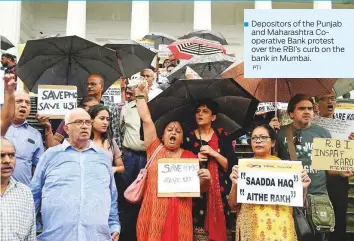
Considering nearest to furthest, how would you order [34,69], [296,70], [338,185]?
[296,70] → [338,185] → [34,69]

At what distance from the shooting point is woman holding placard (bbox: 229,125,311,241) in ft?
18.0

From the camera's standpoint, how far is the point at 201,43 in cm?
1466

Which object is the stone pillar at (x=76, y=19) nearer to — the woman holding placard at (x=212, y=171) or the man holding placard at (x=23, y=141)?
the man holding placard at (x=23, y=141)

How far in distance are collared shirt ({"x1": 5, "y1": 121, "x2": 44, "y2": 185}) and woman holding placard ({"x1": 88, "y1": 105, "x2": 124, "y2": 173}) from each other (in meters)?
0.72

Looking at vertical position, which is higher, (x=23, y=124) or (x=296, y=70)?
(x=296, y=70)

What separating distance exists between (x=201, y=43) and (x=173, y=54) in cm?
91

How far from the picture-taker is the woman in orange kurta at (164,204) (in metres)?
5.78

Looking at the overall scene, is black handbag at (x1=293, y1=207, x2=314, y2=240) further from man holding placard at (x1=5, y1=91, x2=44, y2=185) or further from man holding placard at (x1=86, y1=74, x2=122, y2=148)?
man holding placard at (x1=5, y1=91, x2=44, y2=185)

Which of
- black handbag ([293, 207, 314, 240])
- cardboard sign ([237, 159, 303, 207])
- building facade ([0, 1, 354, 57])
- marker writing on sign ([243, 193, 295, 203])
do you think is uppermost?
building facade ([0, 1, 354, 57])

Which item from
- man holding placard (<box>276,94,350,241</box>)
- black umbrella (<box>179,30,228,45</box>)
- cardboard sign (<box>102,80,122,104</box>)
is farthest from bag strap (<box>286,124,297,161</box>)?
black umbrella (<box>179,30,228,45</box>)

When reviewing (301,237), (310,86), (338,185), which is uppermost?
(310,86)

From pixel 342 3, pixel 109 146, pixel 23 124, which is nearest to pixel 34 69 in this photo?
pixel 23 124

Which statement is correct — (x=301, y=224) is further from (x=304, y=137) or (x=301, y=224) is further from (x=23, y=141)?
(x=23, y=141)

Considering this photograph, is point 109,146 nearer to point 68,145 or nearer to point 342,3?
point 68,145
